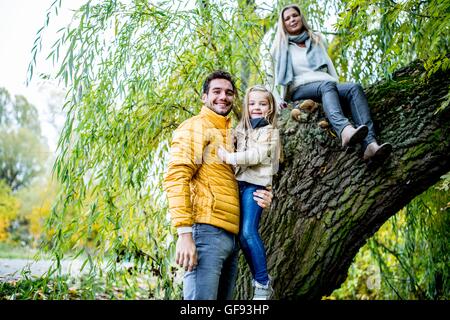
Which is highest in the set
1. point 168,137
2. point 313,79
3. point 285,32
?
point 285,32

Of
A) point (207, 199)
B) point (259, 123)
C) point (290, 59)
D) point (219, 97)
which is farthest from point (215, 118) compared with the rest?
point (290, 59)

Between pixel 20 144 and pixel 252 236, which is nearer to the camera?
pixel 252 236

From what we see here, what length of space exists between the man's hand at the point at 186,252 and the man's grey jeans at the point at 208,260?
0.04m

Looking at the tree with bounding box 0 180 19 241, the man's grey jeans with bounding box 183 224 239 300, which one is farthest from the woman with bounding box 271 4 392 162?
the tree with bounding box 0 180 19 241

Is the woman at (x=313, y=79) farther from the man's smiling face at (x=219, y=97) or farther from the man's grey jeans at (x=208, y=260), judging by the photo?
the man's grey jeans at (x=208, y=260)

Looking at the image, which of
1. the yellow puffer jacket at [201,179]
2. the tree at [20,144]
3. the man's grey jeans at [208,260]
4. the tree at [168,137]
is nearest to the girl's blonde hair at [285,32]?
the tree at [168,137]

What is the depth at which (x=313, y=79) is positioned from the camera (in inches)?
102

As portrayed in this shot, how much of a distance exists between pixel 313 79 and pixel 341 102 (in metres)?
0.23

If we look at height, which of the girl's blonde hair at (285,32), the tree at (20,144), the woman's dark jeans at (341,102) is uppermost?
the tree at (20,144)

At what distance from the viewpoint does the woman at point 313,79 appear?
89.1 inches

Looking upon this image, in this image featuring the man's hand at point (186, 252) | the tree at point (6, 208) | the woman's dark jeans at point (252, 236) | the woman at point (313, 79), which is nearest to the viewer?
the man's hand at point (186, 252)

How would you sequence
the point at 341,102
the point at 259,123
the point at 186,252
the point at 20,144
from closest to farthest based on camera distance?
the point at 186,252 < the point at 259,123 < the point at 341,102 < the point at 20,144

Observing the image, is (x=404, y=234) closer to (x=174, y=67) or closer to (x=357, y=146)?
(x=357, y=146)

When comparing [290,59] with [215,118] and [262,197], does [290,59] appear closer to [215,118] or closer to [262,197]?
[215,118]
